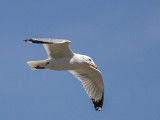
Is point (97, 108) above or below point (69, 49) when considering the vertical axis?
below

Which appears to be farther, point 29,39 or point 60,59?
point 60,59

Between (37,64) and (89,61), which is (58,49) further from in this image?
(89,61)

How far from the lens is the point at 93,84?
514 inches

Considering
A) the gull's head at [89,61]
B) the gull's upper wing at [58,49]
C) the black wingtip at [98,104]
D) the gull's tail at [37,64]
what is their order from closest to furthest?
the gull's upper wing at [58,49] → the gull's tail at [37,64] → the gull's head at [89,61] → the black wingtip at [98,104]

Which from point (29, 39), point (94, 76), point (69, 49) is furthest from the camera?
point (94, 76)

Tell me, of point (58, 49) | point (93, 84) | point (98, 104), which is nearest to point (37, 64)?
point (58, 49)

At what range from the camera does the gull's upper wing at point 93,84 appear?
12.9 metres

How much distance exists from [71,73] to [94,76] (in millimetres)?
818

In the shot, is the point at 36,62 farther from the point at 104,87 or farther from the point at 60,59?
the point at 104,87

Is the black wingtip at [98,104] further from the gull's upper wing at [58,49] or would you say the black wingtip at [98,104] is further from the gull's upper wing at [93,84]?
the gull's upper wing at [58,49]

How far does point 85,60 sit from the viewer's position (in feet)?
38.7

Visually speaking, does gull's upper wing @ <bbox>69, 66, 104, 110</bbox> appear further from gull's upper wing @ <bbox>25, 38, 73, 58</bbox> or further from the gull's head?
gull's upper wing @ <bbox>25, 38, 73, 58</bbox>

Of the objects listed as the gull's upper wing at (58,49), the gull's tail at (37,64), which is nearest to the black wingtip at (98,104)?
the gull's upper wing at (58,49)

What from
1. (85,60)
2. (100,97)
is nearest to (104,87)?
(100,97)
